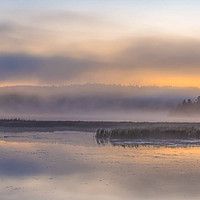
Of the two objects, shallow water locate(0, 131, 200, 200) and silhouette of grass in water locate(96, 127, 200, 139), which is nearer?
shallow water locate(0, 131, 200, 200)

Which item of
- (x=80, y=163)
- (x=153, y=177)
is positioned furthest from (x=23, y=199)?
(x=80, y=163)

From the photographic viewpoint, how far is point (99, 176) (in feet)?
66.8

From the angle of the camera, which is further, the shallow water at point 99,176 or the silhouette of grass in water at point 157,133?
the silhouette of grass in water at point 157,133

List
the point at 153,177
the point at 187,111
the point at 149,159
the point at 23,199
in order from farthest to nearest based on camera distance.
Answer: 1. the point at 187,111
2. the point at 149,159
3. the point at 153,177
4. the point at 23,199

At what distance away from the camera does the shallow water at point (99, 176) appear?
1619cm

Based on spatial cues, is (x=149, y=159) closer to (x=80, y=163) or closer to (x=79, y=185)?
(x=80, y=163)

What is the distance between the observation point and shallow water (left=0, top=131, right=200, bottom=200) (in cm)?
1619

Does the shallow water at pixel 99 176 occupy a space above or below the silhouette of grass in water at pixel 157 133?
below

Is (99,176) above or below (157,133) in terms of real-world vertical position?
below

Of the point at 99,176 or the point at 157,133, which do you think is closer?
the point at 99,176

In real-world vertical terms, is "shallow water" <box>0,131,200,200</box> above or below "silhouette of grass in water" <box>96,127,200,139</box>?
below

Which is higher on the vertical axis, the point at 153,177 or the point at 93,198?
the point at 153,177

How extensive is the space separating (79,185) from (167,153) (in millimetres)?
13535

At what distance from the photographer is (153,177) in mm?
19875
